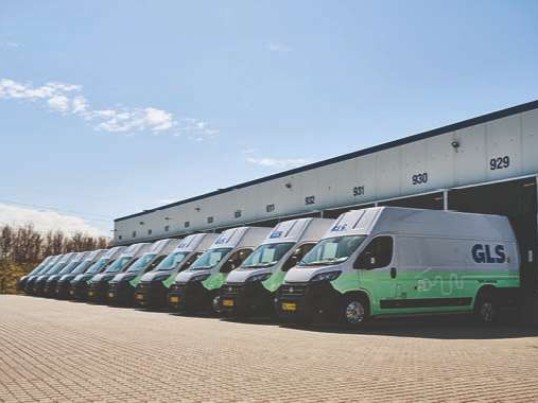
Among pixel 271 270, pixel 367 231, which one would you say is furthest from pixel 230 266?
pixel 367 231

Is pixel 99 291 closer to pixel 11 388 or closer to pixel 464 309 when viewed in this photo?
pixel 464 309

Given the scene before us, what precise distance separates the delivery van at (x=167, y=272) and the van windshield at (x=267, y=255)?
4.82 metres

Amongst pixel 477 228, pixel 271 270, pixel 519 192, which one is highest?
pixel 519 192

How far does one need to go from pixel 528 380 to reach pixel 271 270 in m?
9.57

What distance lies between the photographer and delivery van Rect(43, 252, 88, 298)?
3303 cm

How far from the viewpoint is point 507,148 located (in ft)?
55.1

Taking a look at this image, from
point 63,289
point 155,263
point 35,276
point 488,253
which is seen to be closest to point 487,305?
point 488,253

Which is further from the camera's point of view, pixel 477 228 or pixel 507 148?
pixel 507 148

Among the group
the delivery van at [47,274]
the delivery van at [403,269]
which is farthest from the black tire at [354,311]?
the delivery van at [47,274]

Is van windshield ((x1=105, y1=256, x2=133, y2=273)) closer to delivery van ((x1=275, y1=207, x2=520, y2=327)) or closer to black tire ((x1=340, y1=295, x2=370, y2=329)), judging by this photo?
delivery van ((x1=275, y1=207, x2=520, y2=327))

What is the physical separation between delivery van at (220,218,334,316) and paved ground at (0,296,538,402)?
297 centimetres

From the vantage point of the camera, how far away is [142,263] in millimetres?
24406

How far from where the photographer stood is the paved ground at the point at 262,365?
5.93 m

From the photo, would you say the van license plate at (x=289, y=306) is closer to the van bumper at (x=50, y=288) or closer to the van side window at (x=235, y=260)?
the van side window at (x=235, y=260)
